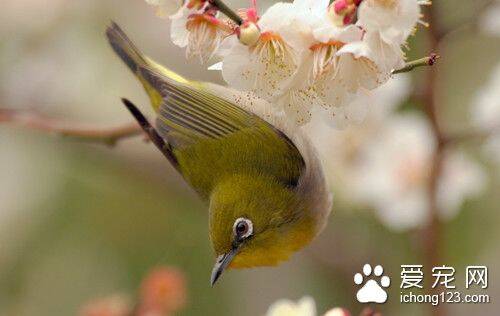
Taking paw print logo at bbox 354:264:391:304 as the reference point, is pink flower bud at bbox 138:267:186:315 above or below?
below

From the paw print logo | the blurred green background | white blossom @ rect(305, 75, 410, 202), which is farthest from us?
the blurred green background

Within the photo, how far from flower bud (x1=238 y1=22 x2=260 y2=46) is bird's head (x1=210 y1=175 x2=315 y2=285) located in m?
0.68

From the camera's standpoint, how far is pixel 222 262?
1.99 m

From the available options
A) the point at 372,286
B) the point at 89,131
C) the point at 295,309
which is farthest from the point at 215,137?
the point at 295,309

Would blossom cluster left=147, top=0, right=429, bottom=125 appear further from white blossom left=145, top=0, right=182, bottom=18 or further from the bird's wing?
the bird's wing

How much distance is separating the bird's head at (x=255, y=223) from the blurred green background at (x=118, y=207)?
70 centimetres

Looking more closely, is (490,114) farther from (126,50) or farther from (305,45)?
(305,45)

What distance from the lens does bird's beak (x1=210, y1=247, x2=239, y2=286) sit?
78.1 inches

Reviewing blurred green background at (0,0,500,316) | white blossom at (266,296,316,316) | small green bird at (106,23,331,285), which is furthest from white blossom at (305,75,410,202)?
white blossom at (266,296,316,316)

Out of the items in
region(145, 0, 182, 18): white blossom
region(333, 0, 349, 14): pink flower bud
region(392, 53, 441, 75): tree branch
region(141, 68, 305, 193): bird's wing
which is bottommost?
region(392, 53, 441, 75): tree branch

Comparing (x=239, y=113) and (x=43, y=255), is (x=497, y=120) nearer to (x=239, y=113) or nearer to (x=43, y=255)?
(x=239, y=113)

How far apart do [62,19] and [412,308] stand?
1.60 metres

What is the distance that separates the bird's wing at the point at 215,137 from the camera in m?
2.14

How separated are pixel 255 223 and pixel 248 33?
2.46 feet
